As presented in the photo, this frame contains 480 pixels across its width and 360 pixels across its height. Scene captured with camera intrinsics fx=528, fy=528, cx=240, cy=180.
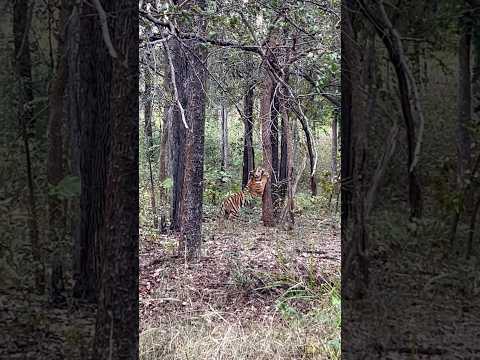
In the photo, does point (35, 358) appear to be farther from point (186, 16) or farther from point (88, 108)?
point (186, 16)

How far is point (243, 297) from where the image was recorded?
5320 millimetres

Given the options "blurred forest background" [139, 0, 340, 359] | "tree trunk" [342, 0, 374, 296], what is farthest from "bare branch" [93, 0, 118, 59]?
"blurred forest background" [139, 0, 340, 359]

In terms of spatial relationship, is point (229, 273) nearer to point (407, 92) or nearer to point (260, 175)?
point (260, 175)

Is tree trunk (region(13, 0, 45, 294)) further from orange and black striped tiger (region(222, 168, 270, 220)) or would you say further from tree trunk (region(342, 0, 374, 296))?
orange and black striped tiger (region(222, 168, 270, 220))

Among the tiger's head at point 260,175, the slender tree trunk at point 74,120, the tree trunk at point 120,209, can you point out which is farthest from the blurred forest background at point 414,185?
the tiger's head at point 260,175

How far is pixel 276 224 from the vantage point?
9734 millimetres

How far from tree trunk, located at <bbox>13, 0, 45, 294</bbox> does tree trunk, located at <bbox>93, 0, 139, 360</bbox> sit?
0.15 meters

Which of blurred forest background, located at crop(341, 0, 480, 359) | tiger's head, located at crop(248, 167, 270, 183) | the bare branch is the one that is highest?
the bare branch

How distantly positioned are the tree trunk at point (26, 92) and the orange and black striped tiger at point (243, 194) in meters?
8.46

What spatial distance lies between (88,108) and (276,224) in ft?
28.3

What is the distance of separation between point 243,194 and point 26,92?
29.1ft

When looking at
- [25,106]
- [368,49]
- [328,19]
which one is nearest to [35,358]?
[25,106]

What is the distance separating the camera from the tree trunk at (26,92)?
3.98ft

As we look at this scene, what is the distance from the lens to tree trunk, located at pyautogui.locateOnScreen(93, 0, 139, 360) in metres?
1.21
